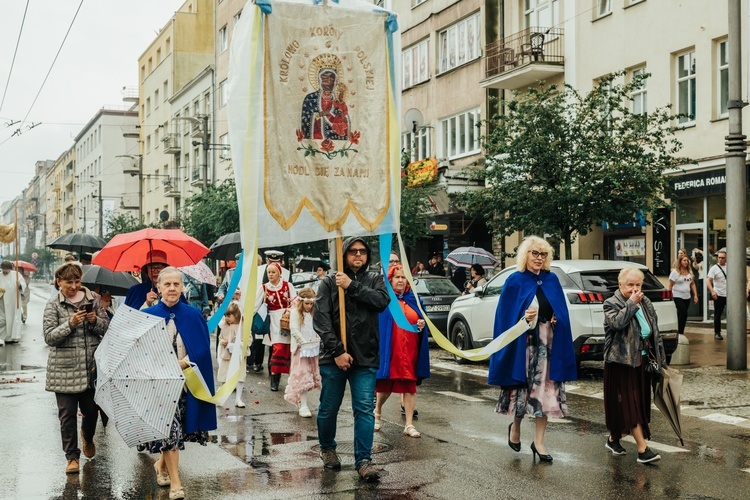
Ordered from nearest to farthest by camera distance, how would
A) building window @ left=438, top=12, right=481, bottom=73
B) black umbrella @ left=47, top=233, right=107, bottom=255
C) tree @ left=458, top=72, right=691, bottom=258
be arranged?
black umbrella @ left=47, top=233, right=107, bottom=255
tree @ left=458, top=72, right=691, bottom=258
building window @ left=438, top=12, right=481, bottom=73

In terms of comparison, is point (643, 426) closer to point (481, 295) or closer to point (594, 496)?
point (594, 496)

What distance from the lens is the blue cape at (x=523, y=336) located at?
795 cm

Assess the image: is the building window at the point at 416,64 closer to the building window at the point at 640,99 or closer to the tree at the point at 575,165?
the building window at the point at 640,99

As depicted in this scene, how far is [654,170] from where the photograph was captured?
60.2 feet

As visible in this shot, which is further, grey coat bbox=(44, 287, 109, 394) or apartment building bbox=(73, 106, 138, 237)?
apartment building bbox=(73, 106, 138, 237)

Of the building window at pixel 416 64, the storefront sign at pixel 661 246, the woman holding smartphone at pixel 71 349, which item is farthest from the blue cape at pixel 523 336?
the building window at pixel 416 64

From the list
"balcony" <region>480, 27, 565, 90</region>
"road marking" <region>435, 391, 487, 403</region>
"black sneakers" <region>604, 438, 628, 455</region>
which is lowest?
"road marking" <region>435, 391, 487, 403</region>

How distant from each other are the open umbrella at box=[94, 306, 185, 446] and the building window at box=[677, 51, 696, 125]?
17.2m

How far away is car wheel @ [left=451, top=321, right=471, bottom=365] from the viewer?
1617cm

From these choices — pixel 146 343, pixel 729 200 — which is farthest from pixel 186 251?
pixel 729 200

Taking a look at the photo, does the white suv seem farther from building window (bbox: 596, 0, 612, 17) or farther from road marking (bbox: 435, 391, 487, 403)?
building window (bbox: 596, 0, 612, 17)

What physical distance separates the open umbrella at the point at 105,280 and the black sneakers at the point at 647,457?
6108 millimetres

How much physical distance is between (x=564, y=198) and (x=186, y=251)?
33.5 feet

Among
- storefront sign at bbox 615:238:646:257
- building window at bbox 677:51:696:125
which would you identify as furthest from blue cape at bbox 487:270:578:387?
storefront sign at bbox 615:238:646:257
